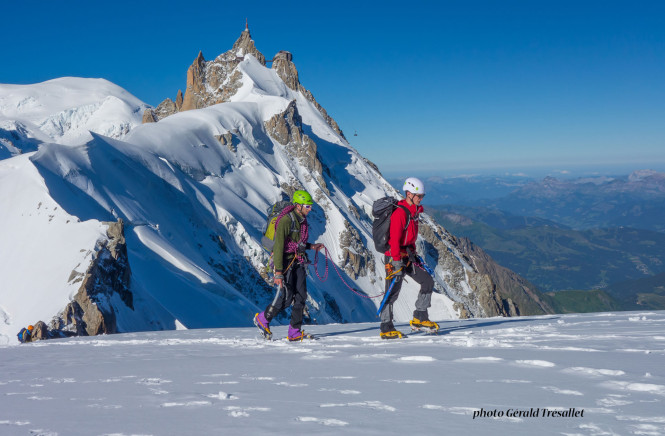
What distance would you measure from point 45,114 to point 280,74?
9467 cm

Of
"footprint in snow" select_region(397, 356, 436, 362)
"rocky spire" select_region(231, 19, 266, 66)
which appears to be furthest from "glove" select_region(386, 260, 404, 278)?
"rocky spire" select_region(231, 19, 266, 66)

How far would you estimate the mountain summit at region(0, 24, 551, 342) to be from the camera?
24953 mm

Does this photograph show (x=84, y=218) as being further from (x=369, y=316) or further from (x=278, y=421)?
(x=369, y=316)

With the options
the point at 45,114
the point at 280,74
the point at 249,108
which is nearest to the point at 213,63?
the point at 280,74

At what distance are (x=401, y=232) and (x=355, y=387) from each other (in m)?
4.93

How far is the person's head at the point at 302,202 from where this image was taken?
10.6 m

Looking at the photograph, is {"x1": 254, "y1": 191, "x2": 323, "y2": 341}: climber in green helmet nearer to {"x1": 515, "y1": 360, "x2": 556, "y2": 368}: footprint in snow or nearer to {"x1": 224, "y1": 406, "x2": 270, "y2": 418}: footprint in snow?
{"x1": 515, "y1": 360, "x2": 556, "y2": 368}: footprint in snow

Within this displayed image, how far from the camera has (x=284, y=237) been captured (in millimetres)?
10648

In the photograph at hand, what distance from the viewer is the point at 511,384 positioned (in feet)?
18.9

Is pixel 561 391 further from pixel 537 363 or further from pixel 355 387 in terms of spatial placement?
pixel 355 387

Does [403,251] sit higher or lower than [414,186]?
lower

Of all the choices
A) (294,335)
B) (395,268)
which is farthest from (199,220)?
(395,268)

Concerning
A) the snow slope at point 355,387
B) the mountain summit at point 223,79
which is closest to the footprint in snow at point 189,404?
the snow slope at point 355,387

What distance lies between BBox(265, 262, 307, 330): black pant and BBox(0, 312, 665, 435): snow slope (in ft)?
3.21
